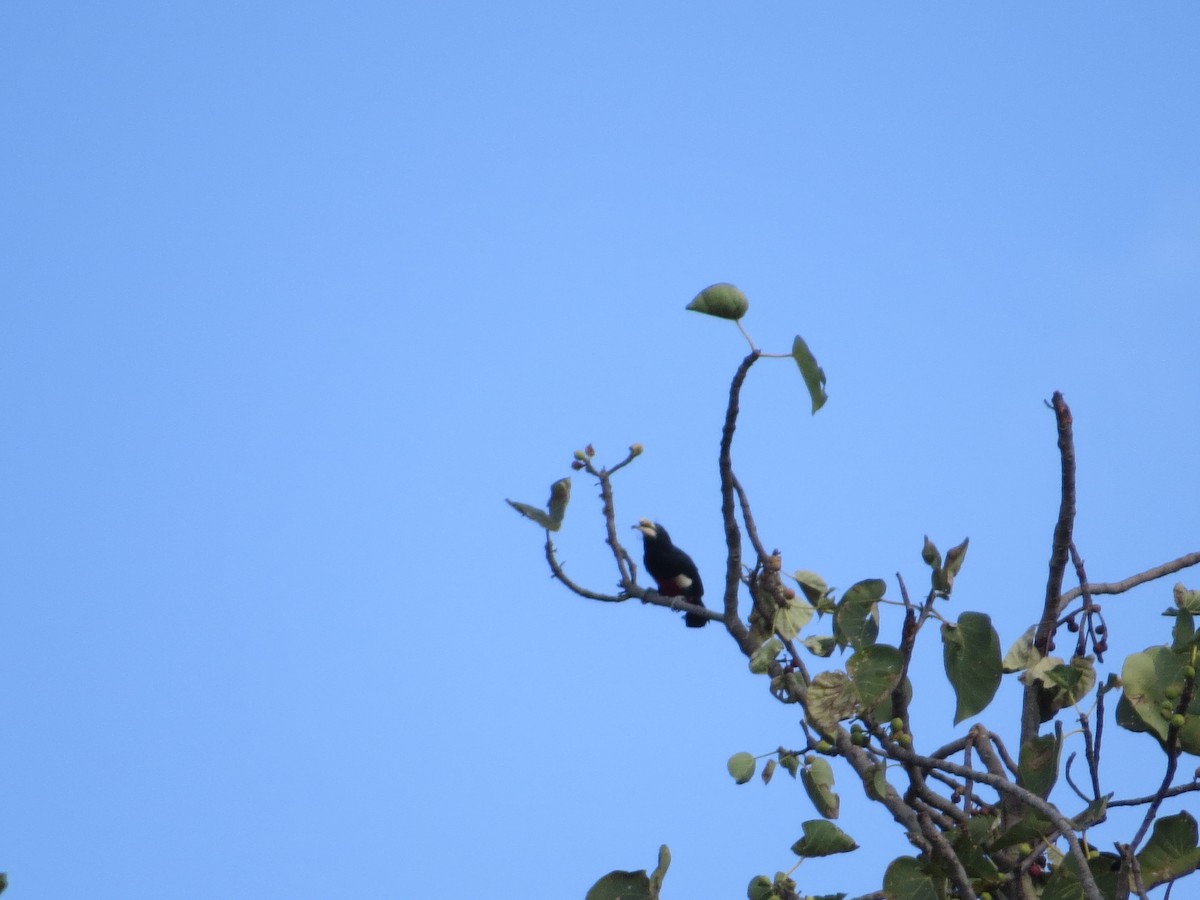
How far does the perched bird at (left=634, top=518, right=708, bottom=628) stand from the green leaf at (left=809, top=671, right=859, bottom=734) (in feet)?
20.0

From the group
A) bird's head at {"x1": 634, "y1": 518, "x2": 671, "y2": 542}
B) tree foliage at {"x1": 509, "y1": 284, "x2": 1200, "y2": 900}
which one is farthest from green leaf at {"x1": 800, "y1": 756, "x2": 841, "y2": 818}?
bird's head at {"x1": 634, "y1": 518, "x2": 671, "y2": 542}

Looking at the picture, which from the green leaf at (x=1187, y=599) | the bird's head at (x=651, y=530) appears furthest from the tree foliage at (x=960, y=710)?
the bird's head at (x=651, y=530)

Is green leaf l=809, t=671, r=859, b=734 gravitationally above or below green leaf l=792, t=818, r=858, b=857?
above

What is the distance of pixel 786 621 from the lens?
376 centimetres

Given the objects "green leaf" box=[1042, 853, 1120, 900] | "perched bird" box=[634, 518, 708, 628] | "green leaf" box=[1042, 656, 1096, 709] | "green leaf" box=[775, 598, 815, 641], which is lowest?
"green leaf" box=[1042, 853, 1120, 900]

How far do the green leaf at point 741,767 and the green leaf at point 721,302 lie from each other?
53.8 inches

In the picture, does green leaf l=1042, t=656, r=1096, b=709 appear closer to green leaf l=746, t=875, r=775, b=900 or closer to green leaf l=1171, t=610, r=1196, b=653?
green leaf l=1171, t=610, r=1196, b=653

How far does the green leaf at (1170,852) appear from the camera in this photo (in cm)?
327

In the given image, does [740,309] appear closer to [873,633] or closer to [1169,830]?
[873,633]

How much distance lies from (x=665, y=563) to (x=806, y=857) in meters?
6.02

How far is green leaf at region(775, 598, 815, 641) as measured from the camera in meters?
3.74

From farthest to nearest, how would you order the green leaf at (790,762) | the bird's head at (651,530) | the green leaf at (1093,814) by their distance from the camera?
the bird's head at (651,530), the green leaf at (790,762), the green leaf at (1093,814)

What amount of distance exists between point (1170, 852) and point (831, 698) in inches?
35.4

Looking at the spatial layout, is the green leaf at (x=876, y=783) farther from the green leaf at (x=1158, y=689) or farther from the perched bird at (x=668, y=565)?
the perched bird at (x=668, y=565)
